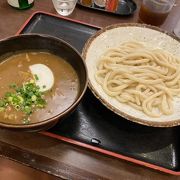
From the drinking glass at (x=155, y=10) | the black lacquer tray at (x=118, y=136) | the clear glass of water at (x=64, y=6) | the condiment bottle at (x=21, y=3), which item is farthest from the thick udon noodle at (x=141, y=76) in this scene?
the condiment bottle at (x=21, y=3)

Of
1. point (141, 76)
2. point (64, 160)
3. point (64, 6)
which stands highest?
point (64, 6)

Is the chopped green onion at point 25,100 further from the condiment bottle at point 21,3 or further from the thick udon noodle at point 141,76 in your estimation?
the condiment bottle at point 21,3

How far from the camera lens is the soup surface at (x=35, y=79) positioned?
104 cm

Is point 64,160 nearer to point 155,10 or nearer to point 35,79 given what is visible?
point 35,79

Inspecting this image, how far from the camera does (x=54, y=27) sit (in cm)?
164

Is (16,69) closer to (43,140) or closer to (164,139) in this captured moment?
(43,140)

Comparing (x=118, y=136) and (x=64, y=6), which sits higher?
(x=64, y=6)

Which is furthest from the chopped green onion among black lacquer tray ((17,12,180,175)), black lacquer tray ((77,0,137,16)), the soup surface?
black lacquer tray ((77,0,137,16))

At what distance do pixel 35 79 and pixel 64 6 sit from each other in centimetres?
81

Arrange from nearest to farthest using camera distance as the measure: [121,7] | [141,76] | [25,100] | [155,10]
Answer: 1. [25,100]
2. [141,76]
3. [155,10]
4. [121,7]

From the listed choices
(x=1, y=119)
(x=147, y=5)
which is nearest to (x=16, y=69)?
(x=1, y=119)

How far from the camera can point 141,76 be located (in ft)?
4.45

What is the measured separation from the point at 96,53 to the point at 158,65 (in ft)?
1.21

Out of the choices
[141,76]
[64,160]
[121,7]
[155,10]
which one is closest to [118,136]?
[64,160]
